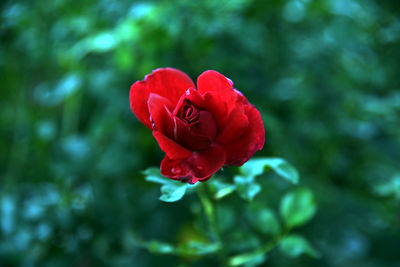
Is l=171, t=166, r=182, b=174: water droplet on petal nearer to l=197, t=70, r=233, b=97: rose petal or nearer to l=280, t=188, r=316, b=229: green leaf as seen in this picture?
l=197, t=70, r=233, b=97: rose petal

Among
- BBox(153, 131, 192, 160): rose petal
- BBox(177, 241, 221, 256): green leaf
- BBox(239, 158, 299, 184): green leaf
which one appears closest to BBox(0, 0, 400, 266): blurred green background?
BBox(177, 241, 221, 256): green leaf

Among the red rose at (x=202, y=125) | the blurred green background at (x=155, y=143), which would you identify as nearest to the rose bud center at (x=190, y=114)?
the red rose at (x=202, y=125)

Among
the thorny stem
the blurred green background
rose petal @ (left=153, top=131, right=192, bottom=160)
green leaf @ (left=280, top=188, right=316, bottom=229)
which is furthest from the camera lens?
the blurred green background

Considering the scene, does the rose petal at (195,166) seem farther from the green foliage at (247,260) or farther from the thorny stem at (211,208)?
the green foliage at (247,260)

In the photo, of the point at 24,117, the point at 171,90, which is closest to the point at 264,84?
the point at 171,90

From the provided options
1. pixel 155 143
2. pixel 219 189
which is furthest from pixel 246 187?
pixel 155 143

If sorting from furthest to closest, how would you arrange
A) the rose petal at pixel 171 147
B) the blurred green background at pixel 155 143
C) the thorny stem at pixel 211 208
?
the blurred green background at pixel 155 143 < the thorny stem at pixel 211 208 < the rose petal at pixel 171 147
